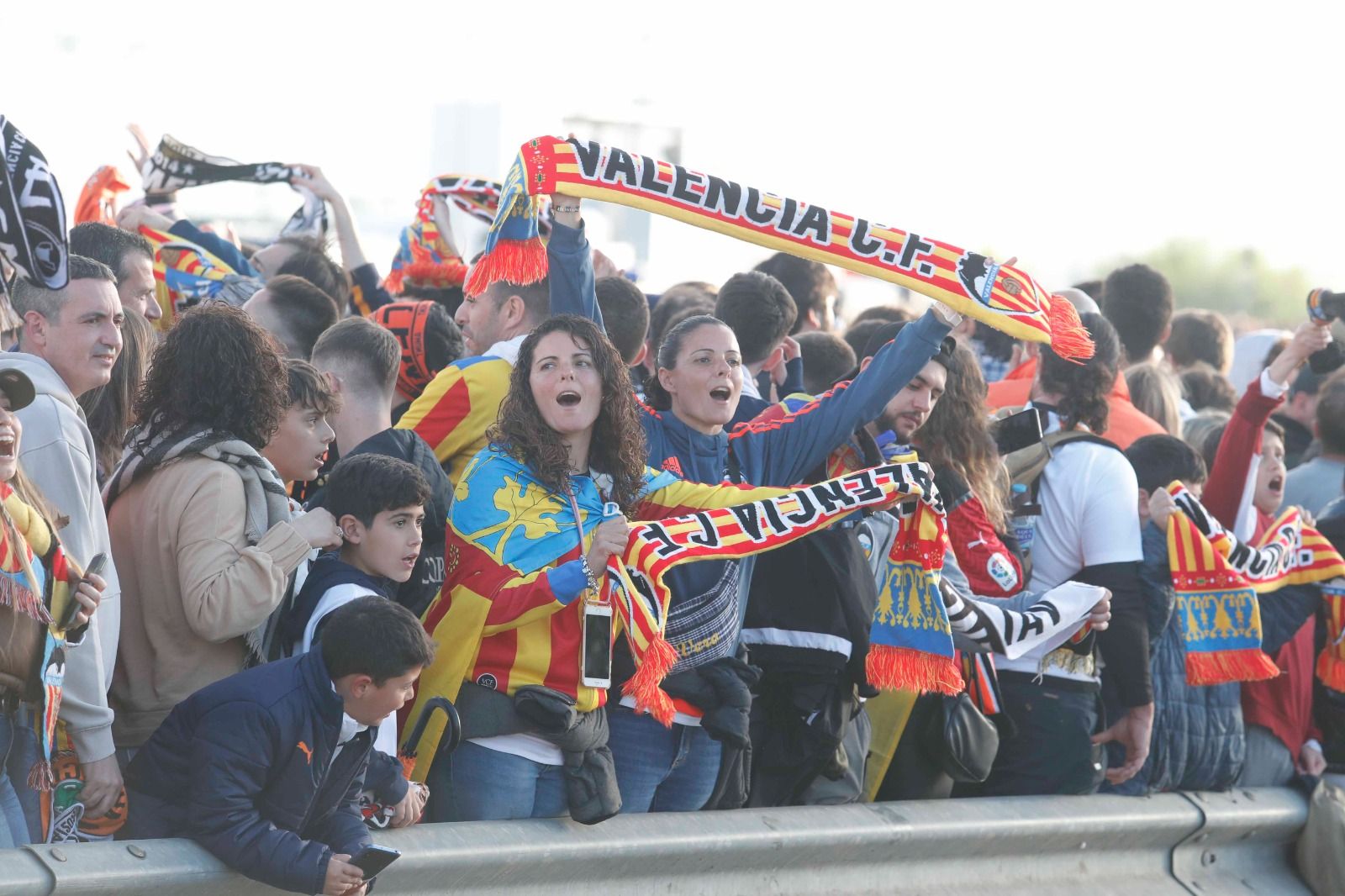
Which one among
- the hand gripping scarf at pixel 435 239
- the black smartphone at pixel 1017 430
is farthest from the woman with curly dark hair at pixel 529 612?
the hand gripping scarf at pixel 435 239

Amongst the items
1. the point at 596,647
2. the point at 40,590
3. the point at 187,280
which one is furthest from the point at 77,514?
the point at 187,280

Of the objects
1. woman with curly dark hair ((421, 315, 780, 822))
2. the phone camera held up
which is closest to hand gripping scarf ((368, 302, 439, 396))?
woman with curly dark hair ((421, 315, 780, 822))

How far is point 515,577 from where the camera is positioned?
440 cm

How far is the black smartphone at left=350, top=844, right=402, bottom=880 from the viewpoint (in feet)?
12.3

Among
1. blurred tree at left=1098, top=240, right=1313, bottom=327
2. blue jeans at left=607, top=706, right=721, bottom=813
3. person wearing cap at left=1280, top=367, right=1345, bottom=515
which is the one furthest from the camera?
blurred tree at left=1098, top=240, right=1313, bottom=327

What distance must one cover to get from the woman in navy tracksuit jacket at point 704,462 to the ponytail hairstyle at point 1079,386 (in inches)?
42.1

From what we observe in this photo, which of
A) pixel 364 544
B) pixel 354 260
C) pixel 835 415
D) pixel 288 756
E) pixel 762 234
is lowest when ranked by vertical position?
pixel 288 756

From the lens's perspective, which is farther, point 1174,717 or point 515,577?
point 1174,717

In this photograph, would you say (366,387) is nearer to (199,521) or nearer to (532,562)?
(532,562)

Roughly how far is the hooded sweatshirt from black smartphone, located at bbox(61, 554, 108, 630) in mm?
46

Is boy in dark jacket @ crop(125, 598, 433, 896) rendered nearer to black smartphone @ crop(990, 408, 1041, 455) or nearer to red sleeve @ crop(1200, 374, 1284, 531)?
black smartphone @ crop(990, 408, 1041, 455)

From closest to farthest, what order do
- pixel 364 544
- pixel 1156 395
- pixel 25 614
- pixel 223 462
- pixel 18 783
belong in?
pixel 25 614, pixel 18 783, pixel 223 462, pixel 364 544, pixel 1156 395

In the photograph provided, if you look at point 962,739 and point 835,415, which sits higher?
point 835,415

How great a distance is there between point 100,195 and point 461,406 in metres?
3.11
